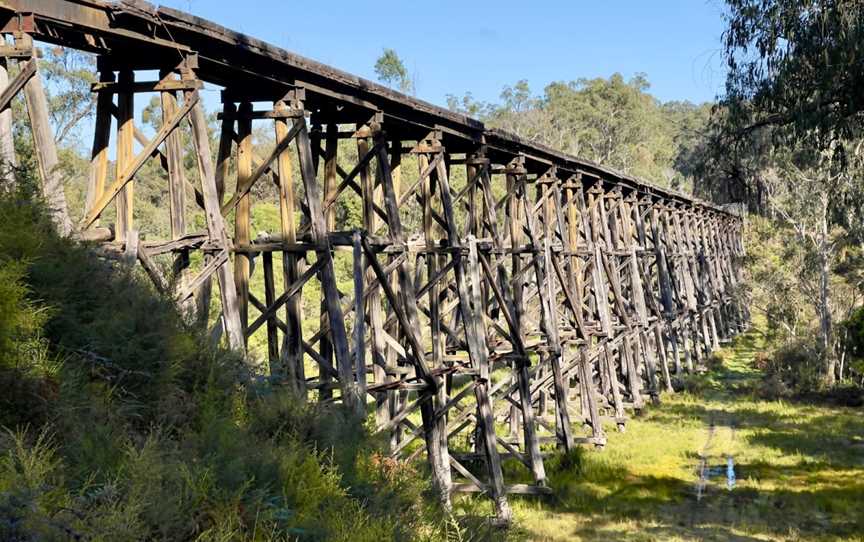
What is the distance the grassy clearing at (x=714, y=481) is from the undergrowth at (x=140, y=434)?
3.39 meters

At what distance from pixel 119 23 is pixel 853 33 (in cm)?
A: 637

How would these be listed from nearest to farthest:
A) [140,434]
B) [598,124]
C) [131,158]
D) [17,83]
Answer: [140,434], [17,83], [131,158], [598,124]

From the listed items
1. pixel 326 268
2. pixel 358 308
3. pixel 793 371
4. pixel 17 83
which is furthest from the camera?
pixel 793 371

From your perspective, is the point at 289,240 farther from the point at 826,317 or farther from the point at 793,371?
the point at 793,371

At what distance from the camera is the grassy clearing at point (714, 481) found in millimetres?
10477

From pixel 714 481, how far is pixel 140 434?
10887 mm

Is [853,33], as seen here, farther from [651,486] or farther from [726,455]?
[726,455]

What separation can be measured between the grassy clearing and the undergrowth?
3.39 meters

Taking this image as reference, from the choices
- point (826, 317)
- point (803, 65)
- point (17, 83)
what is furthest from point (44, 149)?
point (826, 317)

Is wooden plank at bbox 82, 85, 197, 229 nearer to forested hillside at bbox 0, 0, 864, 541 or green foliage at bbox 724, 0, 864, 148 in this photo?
forested hillside at bbox 0, 0, 864, 541

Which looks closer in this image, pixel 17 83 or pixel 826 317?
pixel 17 83

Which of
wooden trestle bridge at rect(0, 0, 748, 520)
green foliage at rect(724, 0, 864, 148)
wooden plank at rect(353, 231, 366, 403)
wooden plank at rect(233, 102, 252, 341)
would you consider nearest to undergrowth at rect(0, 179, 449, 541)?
wooden trestle bridge at rect(0, 0, 748, 520)

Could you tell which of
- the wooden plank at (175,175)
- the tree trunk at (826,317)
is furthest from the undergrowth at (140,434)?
the tree trunk at (826,317)

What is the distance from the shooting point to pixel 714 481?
12914 millimetres
